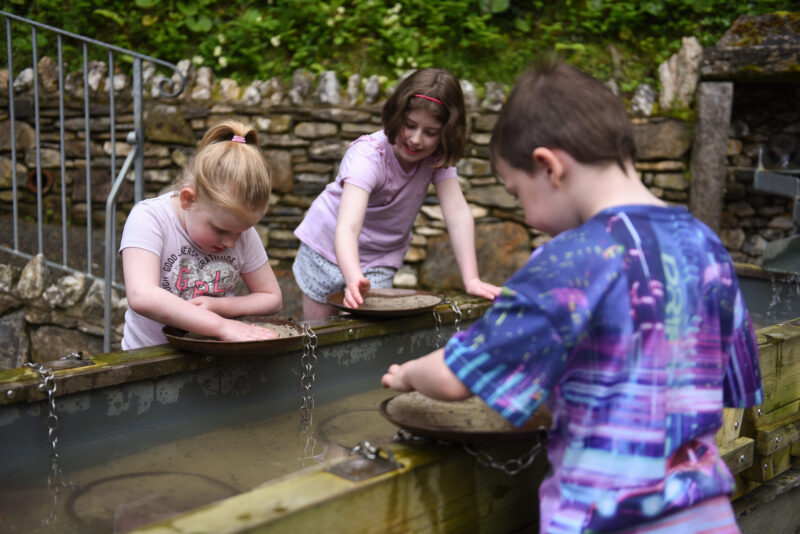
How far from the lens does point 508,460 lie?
1458 mm

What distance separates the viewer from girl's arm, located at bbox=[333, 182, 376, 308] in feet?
7.62

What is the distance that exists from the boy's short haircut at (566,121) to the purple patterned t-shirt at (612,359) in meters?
0.11

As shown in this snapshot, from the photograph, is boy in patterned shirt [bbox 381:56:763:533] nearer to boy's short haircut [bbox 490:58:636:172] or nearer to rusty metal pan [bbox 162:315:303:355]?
boy's short haircut [bbox 490:58:636:172]

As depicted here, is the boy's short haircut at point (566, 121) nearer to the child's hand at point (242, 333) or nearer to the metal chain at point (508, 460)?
the metal chain at point (508, 460)

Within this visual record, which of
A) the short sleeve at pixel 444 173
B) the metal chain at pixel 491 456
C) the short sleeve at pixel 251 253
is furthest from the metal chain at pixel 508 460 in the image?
the short sleeve at pixel 444 173

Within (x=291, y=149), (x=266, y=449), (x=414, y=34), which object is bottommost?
(x=266, y=449)

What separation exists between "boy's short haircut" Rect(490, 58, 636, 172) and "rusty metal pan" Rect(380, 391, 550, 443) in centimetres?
48

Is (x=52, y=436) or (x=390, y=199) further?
(x=390, y=199)

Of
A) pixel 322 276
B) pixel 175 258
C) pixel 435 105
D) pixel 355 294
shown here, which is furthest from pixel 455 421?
pixel 322 276

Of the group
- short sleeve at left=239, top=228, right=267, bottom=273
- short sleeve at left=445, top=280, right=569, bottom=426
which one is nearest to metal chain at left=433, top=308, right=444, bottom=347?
short sleeve at left=239, top=228, right=267, bottom=273

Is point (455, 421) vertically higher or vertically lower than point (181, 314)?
lower

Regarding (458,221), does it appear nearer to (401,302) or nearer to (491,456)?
(401,302)

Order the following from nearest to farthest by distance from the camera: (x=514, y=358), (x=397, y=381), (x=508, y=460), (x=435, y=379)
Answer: (x=514, y=358), (x=435, y=379), (x=397, y=381), (x=508, y=460)

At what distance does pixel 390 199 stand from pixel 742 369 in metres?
1.59
